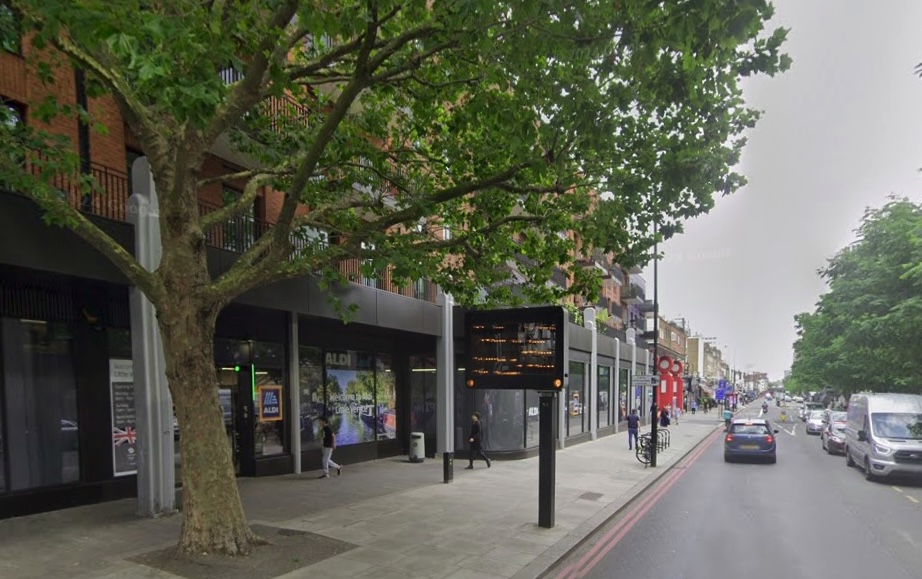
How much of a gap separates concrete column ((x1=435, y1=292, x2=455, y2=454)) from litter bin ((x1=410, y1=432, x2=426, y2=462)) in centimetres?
51

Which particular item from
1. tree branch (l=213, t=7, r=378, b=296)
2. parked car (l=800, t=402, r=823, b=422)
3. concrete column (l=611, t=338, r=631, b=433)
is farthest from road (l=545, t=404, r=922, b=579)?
parked car (l=800, t=402, r=823, b=422)

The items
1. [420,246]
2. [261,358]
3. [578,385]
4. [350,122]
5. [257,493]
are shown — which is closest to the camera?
[420,246]

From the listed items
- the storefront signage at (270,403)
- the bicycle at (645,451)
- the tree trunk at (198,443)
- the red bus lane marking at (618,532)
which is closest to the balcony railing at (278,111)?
the tree trunk at (198,443)

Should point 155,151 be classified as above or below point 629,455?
above

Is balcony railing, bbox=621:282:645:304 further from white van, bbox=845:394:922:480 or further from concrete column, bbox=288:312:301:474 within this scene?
concrete column, bbox=288:312:301:474

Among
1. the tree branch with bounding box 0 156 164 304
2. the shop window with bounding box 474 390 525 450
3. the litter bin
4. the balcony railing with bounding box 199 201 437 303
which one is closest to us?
the tree branch with bounding box 0 156 164 304

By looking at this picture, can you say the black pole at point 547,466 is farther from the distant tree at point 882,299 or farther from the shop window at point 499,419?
the distant tree at point 882,299

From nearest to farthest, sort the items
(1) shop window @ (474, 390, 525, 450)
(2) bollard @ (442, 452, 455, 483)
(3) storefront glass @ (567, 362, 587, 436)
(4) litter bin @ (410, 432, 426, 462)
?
(2) bollard @ (442, 452, 455, 483) → (4) litter bin @ (410, 432, 426, 462) → (1) shop window @ (474, 390, 525, 450) → (3) storefront glass @ (567, 362, 587, 436)

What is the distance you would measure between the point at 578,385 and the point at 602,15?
19.7 meters

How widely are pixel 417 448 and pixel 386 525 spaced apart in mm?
7656

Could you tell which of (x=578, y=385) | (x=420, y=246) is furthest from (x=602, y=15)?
(x=578, y=385)

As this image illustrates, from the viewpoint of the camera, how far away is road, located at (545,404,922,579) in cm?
743

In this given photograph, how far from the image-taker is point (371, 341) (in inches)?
678

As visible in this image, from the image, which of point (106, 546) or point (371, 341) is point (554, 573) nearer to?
point (106, 546)
